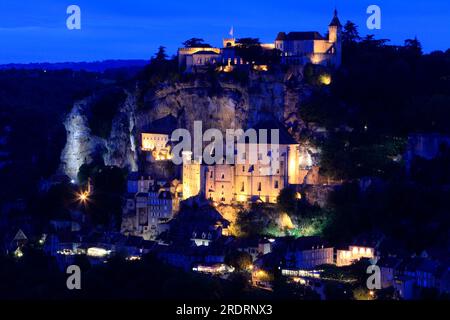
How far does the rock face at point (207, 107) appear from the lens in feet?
149

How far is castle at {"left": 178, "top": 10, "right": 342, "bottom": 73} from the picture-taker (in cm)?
4681

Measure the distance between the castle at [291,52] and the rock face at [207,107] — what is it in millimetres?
1097

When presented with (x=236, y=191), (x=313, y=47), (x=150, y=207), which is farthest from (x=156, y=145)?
(x=313, y=47)

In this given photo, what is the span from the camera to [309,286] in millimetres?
35156

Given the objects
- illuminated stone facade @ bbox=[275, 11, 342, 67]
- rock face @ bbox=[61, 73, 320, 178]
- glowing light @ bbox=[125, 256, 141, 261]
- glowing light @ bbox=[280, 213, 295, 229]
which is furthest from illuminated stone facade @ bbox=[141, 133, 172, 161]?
glowing light @ bbox=[125, 256, 141, 261]

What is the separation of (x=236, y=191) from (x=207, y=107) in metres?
5.03

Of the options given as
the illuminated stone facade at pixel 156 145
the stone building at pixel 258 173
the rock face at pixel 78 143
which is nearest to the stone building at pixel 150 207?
the illuminated stone facade at pixel 156 145

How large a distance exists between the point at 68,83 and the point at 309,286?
68448 mm

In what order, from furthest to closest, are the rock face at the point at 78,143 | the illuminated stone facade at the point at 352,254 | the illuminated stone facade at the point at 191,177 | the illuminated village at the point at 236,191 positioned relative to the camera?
1. the rock face at the point at 78,143
2. the illuminated stone facade at the point at 191,177
3. the illuminated stone facade at the point at 352,254
4. the illuminated village at the point at 236,191

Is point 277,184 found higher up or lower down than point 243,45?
lower down

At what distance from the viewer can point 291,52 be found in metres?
47.3

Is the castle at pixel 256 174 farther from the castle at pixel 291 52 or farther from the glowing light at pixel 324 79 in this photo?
the castle at pixel 291 52
